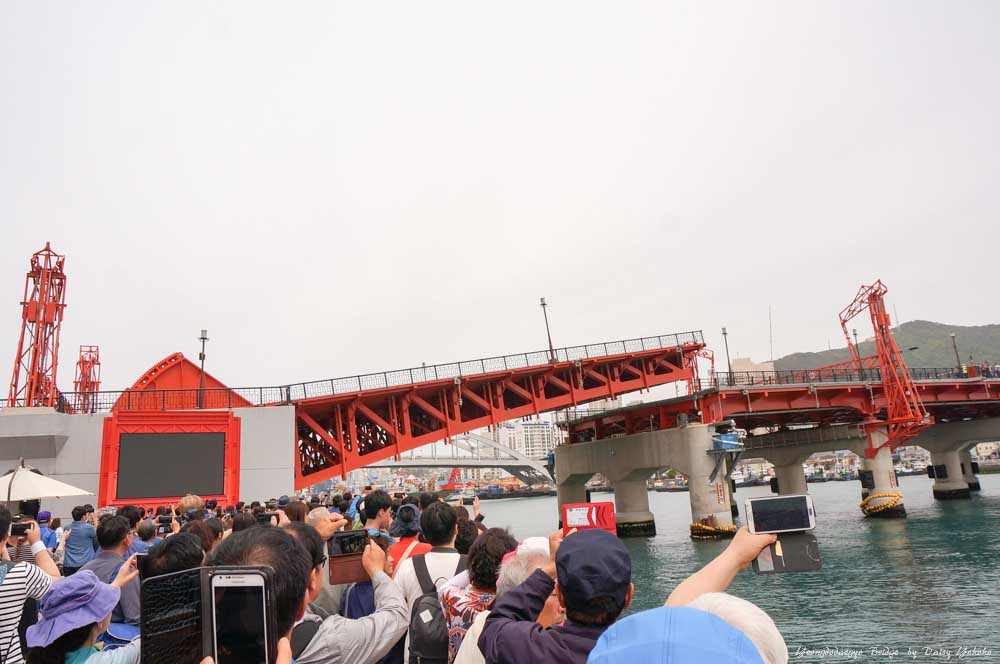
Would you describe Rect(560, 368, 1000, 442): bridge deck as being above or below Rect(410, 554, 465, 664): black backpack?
above

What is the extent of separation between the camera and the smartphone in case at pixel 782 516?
2.22 metres

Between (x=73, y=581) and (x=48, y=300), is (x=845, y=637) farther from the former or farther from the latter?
(x=48, y=300)

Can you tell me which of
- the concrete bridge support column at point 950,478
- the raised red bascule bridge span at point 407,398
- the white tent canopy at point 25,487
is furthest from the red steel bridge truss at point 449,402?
the concrete bridge support column at point 950,478

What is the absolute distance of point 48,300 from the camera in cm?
2983

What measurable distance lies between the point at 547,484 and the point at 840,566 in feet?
332

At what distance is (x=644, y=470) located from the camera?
119 feet

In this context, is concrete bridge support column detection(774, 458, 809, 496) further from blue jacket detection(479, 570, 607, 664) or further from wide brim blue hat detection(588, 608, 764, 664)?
wide brim blue hat detection(588, 608, 764, 664)

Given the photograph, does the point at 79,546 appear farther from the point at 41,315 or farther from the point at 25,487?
the point at 41,315

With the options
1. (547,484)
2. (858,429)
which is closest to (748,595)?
(858,429)

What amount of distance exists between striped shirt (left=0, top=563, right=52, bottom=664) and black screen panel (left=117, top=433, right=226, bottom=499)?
21110 mm

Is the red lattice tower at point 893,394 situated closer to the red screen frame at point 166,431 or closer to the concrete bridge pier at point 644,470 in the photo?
the concrete bridge pier at point 644,470

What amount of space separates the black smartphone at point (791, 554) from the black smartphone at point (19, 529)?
238 inches

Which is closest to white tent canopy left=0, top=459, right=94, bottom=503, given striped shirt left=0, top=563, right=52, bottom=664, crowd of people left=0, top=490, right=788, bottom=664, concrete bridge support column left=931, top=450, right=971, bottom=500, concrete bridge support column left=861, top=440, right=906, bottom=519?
crowd of people left=0, top=490, right=788, bottom=664

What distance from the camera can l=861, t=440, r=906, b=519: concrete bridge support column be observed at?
34562mm
